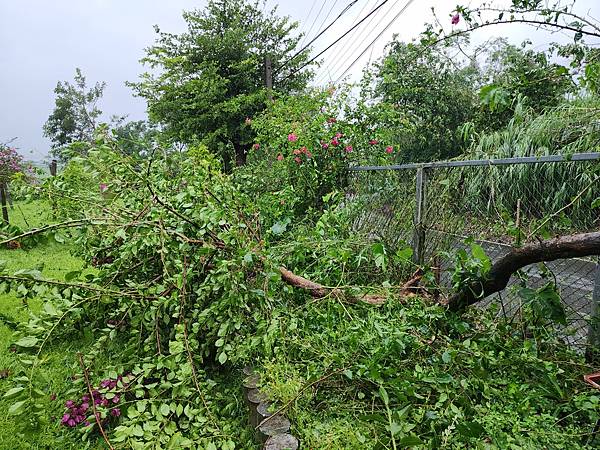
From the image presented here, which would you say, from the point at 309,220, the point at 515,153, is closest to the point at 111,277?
the point at 309,220

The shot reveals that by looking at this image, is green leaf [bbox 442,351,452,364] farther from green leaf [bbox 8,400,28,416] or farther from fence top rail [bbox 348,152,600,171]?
green leaf [bbox 8,400,28,416]

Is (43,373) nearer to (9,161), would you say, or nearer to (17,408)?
(17,408)

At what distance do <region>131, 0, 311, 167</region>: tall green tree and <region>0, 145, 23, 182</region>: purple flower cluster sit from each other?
3.73 meters

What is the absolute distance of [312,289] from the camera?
2205 mm

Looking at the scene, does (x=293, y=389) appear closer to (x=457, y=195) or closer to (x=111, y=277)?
(x=111, y=277)

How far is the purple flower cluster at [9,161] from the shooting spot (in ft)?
20.5

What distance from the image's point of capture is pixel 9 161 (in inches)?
265

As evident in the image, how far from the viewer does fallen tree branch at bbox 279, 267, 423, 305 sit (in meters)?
2.05

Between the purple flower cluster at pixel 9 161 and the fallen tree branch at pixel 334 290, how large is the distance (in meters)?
5.90

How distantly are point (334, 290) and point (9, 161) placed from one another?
7229 millimetres

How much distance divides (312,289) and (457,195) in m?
1.09

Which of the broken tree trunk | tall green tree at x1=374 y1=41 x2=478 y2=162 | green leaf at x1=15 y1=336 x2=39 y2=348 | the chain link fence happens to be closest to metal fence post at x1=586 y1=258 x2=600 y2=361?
the chain link fence

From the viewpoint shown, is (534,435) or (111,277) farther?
(111,277)

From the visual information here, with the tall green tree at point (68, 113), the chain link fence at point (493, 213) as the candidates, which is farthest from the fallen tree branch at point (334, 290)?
the tall green tree at point (68, 113)
